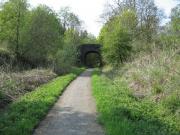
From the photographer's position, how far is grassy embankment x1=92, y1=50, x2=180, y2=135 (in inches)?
455

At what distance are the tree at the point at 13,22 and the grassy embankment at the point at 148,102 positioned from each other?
20.5 m

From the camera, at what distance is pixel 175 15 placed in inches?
1665

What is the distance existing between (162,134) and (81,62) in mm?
70315

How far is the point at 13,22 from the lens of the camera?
41875mm

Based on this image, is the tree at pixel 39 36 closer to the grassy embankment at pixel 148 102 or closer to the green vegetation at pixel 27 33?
the green vegetation at pixel 27 33

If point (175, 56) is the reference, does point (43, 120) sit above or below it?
below

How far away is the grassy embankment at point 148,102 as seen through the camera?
11.5 m

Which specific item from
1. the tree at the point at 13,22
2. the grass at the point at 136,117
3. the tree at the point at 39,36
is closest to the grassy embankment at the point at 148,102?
the grass at the point at 136,117

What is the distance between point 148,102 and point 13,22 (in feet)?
91.3

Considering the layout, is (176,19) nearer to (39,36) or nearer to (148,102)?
(39,36)

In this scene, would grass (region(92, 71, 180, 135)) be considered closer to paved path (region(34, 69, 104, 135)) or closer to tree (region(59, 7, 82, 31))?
paved path (region(34, 69, 104, 135))

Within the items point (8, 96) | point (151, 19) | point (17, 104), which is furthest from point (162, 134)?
point (151, 19)

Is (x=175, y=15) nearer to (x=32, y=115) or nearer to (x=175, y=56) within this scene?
(x=175, y=56)

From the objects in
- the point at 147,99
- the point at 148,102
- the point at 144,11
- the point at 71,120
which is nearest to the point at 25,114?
the point at 71,120
